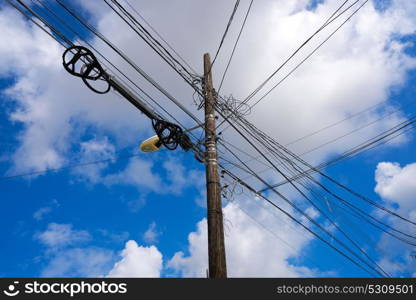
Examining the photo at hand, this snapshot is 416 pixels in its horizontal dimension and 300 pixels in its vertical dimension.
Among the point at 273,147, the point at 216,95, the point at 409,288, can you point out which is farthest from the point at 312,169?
the point at 409,288

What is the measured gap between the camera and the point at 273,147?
9.38 metres

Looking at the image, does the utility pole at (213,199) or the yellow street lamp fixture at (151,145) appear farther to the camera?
the yellow street lamp fixture at (151,145)

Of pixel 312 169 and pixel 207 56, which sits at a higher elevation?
pixel 207 56

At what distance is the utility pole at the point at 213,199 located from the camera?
547cm

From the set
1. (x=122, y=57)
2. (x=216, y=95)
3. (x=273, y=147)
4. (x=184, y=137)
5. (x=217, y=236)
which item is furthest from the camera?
(x=273, y=147)

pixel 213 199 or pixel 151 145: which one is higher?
pixel 151 145

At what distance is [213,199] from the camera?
20.2 feet

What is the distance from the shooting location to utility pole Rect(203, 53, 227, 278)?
5.47 m

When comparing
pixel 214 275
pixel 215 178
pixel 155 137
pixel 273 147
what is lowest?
pixel 214 275

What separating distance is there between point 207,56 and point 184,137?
293 centimetres

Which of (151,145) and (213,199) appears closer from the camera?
(213,199)

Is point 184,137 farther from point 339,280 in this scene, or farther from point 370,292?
point 370,292

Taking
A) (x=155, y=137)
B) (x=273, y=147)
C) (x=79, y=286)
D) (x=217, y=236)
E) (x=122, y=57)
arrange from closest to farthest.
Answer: (x=79, y=286) → (x=217, y=236) → (x=122, y=57) → (x=155, y=137) → (x=273, y=147)

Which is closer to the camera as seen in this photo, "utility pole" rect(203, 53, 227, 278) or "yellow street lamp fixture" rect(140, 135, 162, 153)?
"utility pole" rect(203, 53, 227, 278)
